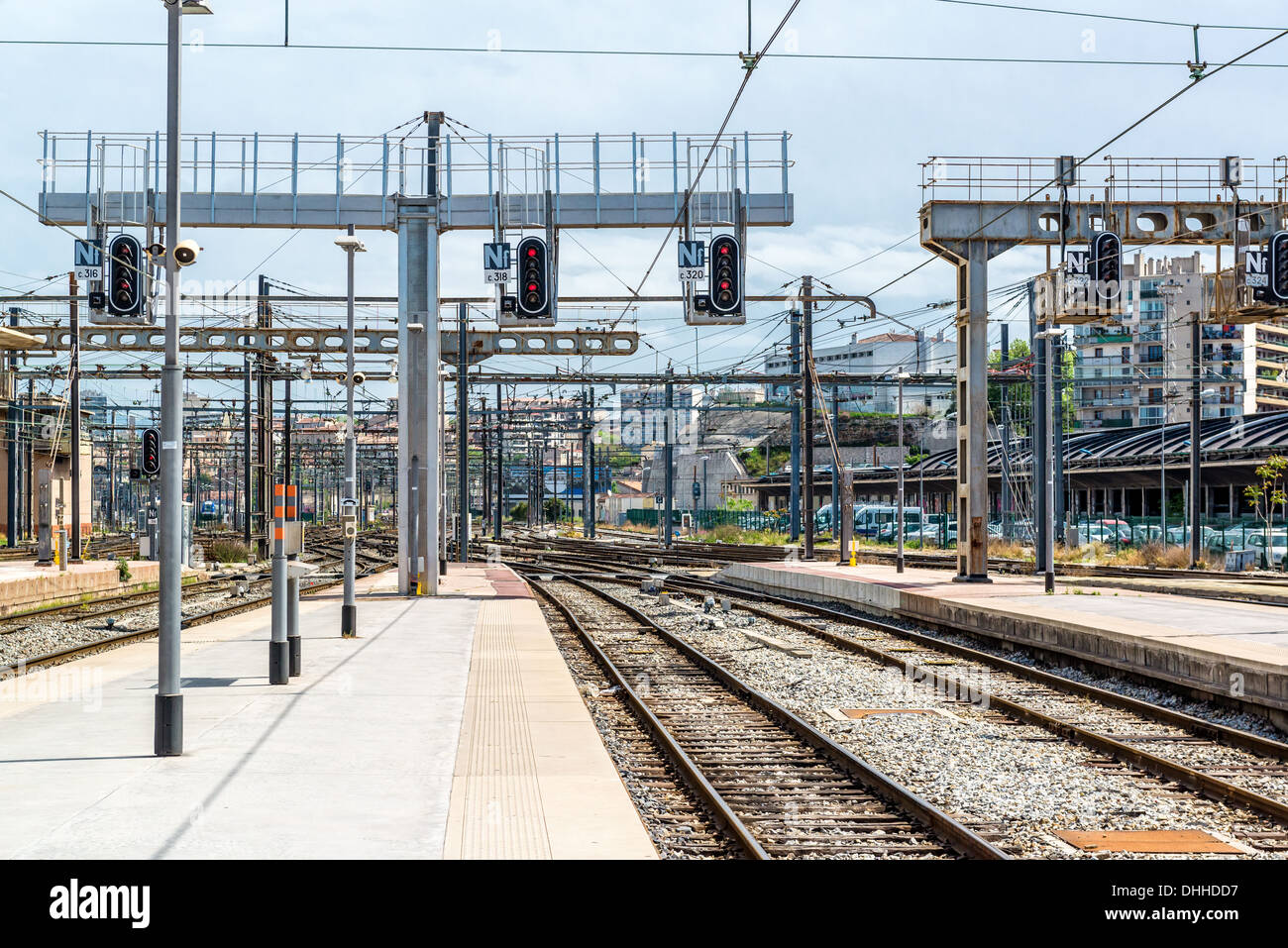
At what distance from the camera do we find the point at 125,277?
84.5ft

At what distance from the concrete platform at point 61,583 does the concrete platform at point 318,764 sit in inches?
465

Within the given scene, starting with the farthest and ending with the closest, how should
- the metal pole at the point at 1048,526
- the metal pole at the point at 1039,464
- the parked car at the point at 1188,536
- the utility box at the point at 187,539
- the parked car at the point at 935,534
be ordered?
1. the parked car at the point at 935,534
2. the parked car at the point at 1188,536
3. the utility box at the point at 187,539
4. the metal pole at the point at 1039,464
5. the metal pole at the point at 1048,526

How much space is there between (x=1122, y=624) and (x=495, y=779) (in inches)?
482

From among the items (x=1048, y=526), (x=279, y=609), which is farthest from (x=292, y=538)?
(x=1048, y=526)

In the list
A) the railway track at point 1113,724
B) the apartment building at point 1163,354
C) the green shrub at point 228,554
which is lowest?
the railway track at point 1113,724

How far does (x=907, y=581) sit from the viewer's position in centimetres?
3125

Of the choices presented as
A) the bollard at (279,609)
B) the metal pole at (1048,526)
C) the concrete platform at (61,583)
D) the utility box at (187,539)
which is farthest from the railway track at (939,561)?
the bollard at (279,609)

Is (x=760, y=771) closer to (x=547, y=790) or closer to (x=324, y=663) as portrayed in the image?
(x=547, y=790)

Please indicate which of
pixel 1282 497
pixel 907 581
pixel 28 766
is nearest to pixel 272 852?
pixel 28 766

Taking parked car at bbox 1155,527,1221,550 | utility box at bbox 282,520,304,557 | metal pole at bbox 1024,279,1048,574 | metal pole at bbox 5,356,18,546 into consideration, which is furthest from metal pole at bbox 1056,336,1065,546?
metal pole at bbox 5,356,18,546

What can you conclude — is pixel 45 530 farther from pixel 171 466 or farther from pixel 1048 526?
pixel 171 466

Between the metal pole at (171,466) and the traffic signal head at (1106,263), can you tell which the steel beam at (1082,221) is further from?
the metal pole at (171,466)

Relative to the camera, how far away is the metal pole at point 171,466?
10.2m

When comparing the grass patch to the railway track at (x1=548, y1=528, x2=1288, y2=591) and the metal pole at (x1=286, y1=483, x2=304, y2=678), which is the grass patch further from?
the metal pole at (x1=286, y1=483, x2=304, y2=678)
